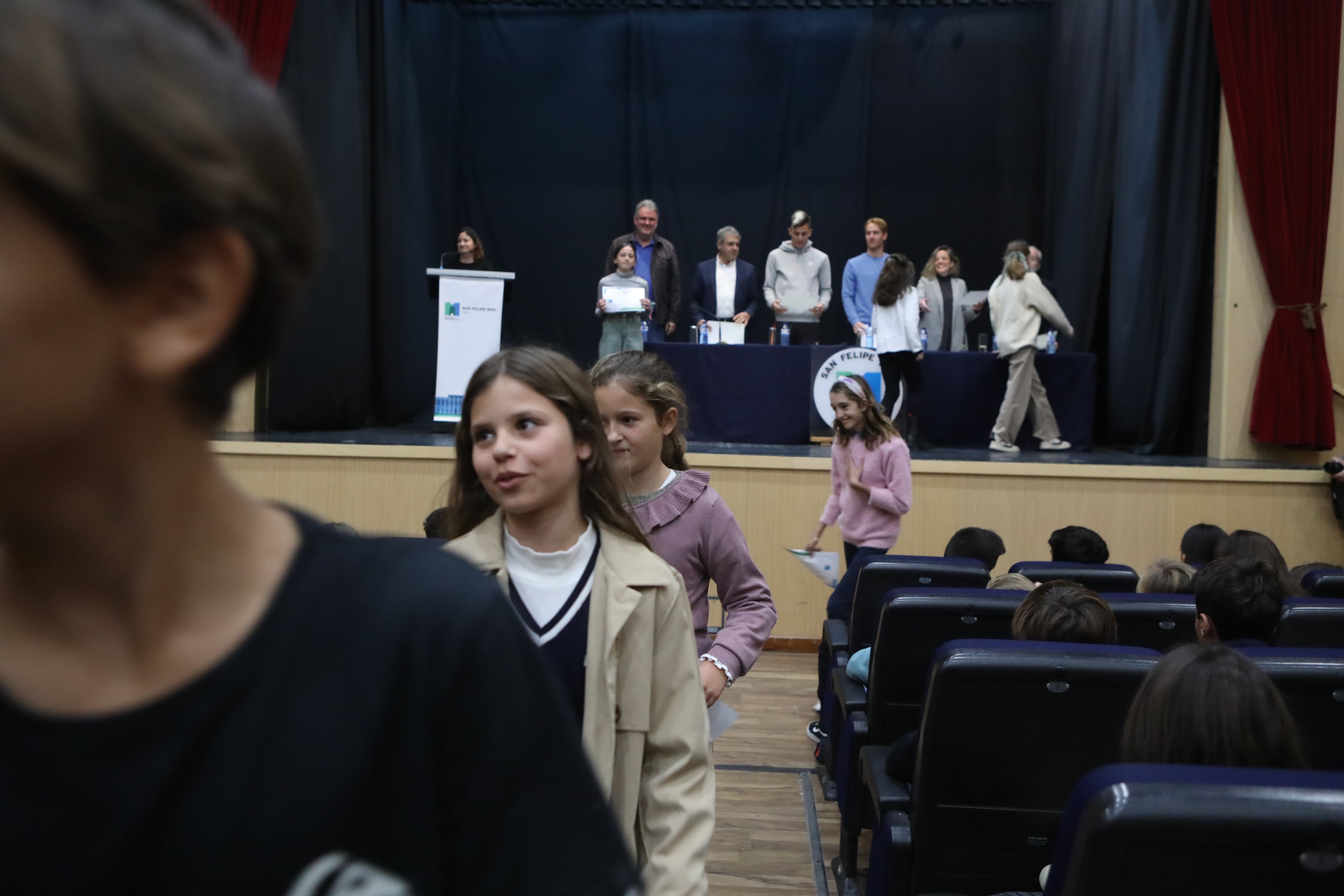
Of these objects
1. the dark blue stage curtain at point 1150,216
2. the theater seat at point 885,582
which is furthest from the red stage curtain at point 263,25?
the dark blue stage curtain at point 1150,216

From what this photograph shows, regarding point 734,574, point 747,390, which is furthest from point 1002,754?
point 747,390

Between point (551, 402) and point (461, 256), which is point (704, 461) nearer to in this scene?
point (461, 256)

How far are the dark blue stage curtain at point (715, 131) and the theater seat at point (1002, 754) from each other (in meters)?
7.82

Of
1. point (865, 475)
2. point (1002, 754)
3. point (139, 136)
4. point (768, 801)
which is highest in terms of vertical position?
point (139, 136)

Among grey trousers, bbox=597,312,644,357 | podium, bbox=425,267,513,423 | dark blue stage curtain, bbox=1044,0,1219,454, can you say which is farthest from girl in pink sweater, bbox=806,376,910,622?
dark blue stage curtain, bbox=1044,0,1219,454

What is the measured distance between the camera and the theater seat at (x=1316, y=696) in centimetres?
170

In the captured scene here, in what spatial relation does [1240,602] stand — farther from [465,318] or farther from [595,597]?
[465,318]

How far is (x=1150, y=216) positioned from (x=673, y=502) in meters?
6.36

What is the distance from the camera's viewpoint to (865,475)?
451 centimetres

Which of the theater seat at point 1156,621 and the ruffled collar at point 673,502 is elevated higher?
the ruffled collar at point 673,502

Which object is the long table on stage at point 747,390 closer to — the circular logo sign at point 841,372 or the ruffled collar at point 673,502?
the circular logo sign at point 841,372

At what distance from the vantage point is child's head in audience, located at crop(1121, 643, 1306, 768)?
1.34 m

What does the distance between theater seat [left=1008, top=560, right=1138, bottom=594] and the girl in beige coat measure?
2094mm

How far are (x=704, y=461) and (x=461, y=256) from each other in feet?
8.70
